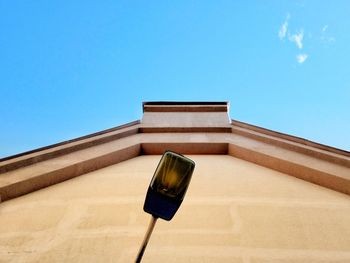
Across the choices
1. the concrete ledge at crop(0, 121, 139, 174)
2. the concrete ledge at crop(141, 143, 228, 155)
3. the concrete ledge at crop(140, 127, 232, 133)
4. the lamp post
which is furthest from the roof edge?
the lamp post

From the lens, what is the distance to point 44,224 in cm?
245

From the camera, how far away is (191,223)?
7.93 feet

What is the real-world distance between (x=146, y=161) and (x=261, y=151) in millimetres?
1403

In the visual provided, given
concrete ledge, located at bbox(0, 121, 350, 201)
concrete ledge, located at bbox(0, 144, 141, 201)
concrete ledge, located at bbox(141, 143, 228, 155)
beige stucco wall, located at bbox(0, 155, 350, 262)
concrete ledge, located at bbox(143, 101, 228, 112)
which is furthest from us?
concrete ledge, located at bbox(143, 101, 228, 112)

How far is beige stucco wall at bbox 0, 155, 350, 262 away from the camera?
2096 millimetres

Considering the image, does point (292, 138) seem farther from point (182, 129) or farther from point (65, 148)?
point (65, 148)

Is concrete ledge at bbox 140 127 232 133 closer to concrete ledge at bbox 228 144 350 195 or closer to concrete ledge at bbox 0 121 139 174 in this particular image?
concrete ledge at bbox 0 121 139 174

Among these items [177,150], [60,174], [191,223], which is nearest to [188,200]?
[191,223]

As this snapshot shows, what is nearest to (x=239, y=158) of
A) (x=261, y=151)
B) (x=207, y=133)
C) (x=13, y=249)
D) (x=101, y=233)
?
(x=261, y=151)

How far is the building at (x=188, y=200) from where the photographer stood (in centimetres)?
213

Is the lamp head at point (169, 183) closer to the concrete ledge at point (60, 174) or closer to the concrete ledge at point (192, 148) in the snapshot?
the concrete ledge at point (60, 174)

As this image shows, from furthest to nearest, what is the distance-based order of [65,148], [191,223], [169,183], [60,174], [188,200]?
[65,148] < [60,174] < [188,200] < [191,223] < [169,183]

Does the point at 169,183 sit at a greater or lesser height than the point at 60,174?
greater

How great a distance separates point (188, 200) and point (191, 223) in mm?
361
